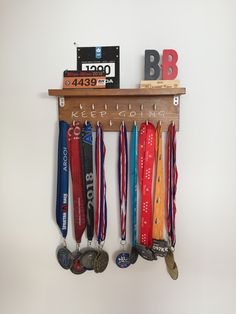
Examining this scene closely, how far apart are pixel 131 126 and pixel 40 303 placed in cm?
102

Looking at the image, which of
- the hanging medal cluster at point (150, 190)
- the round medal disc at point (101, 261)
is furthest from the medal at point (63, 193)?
the hanging medal cluster at point (150, 190)

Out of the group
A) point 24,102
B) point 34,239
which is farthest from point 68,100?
point 34,239

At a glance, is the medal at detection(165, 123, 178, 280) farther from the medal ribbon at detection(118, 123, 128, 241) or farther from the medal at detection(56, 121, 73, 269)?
the medal at detection(56, 121, 73, 269)

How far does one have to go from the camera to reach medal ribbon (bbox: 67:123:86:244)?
44.9 inches

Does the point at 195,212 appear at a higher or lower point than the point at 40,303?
higher

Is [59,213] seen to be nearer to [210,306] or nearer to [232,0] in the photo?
Answer: [210,306]

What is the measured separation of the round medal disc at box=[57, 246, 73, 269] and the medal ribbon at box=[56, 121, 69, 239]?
0.10 meters

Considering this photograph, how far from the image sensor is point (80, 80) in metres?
1.10

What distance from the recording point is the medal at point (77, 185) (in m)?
1.14

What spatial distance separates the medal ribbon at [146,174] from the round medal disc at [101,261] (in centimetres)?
19

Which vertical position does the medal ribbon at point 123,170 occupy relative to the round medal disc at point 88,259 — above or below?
above

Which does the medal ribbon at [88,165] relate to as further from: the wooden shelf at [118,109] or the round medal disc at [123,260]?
the round medal disc at [123,260]

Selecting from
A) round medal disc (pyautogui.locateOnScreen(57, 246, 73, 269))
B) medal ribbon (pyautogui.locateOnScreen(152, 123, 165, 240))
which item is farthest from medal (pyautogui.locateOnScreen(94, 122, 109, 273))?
medal ribbon (pyautogui.locateOnScreen(152, 123, 165, 240))

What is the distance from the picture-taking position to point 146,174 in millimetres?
1134
